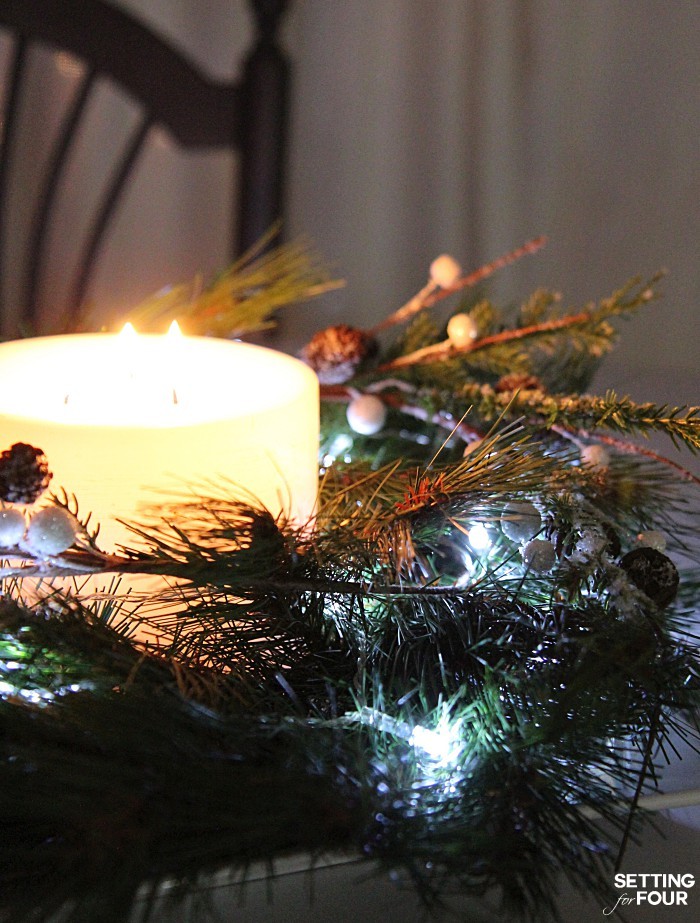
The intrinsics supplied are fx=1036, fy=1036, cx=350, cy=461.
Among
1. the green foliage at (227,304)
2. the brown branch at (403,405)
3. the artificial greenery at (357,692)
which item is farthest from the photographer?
the green foliage at (227,304)

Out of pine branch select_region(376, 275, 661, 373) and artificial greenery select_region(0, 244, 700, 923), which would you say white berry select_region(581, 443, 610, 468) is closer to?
artificial greenery select_region(0, 244, 700, 923)

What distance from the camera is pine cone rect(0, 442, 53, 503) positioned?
0.32 metres

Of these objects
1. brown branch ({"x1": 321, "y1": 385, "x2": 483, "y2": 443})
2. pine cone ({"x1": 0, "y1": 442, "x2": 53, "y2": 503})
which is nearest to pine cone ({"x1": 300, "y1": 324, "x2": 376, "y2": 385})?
brown branch ({"x1": 321, "y1": 385, "x2": 483, "y2": 443})

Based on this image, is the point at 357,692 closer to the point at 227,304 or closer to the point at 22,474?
the point at 22,474

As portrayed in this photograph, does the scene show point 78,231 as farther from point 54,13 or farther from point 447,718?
point 447,718

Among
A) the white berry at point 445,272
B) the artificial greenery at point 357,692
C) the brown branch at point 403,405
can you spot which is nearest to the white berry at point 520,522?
the artificial greenery at point 357,692

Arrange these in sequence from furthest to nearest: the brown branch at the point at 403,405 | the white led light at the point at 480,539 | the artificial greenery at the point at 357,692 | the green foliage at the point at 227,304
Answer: the green foliage at the point at 227,304 < the brown branch at the point at 403,405 < the white led light at the point at 480,539 < the artificial greenery at the point at 357,692

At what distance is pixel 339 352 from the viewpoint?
1.75ft

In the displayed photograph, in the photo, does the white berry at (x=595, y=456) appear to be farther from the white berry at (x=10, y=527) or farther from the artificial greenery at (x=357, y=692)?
the white berry at (x=10, y=527)

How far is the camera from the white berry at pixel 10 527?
32 cm

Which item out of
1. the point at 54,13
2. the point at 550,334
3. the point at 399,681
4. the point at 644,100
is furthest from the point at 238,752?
the point at 644,100

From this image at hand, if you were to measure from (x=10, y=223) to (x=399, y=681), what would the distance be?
113 centimetres

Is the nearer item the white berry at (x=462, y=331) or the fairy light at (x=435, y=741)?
the fairy light at (x=435, y=741)

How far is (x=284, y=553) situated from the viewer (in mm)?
323
